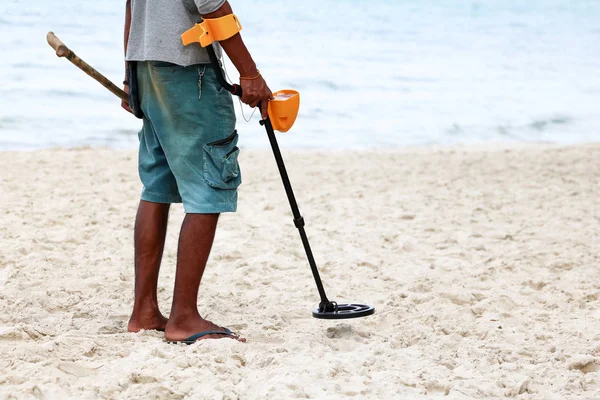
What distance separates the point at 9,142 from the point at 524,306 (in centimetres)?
724

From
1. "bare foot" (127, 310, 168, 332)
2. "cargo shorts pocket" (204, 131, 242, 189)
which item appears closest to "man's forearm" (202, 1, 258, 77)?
"cargo shorts pocket" (204, 131, 242, 189)

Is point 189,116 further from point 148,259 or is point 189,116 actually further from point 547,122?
point 547,122

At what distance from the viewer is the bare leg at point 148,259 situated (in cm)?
319

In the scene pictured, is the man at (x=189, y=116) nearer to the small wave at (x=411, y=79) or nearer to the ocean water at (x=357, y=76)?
the ocean water at (x=357, y=76)

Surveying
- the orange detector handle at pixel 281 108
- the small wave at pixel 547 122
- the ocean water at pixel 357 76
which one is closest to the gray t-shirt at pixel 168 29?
the orange detector handle at pixel 281 108

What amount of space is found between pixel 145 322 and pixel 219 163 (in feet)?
2.54

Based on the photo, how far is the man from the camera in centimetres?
285

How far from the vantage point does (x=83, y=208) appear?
5.51 meters

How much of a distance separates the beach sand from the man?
278 millimetres

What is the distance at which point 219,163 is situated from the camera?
2.93 m

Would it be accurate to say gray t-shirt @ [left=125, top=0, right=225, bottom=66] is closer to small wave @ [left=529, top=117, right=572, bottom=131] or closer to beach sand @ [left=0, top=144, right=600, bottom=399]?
beach sand @ [left=0, top=144, right=600, bottom=399]

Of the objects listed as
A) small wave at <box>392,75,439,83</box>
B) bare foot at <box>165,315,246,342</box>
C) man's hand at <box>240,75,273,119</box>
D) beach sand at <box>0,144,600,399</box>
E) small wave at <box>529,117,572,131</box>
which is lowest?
small wave at <box>392,75,439,83</box>

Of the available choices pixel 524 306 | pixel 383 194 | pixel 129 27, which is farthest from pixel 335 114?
pixel 129 27

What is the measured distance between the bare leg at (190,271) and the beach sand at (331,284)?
124mm
